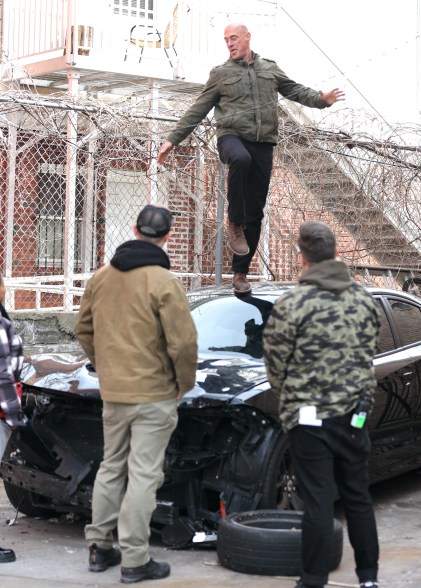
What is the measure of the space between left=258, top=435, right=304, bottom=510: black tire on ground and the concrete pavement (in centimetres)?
45

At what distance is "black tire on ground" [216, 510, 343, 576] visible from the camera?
5570 millimetres

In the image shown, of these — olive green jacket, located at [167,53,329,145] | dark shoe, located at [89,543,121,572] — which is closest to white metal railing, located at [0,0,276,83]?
olive green jacket, located at [167,53,329,145]

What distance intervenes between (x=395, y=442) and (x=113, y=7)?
801 centimetres

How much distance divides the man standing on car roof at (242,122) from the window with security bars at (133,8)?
574 cm

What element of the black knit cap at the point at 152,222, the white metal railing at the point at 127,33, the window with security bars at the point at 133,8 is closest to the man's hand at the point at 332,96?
the black knit cap at the point at 152,222

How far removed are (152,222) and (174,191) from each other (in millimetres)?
4681

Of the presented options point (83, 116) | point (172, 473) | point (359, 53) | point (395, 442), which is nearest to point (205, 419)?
point (172, 473)

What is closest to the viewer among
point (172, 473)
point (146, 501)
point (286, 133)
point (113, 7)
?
point (146, 501)

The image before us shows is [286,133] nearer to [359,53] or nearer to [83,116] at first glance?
[83,116]

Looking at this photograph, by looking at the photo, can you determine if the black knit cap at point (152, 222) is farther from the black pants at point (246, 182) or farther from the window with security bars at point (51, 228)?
the window with security bars at point (51, 228)

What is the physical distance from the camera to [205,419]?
6.03 m

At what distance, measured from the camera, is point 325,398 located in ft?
16.1

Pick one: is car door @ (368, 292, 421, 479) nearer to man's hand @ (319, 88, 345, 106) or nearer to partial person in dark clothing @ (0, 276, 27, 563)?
man's hand @ (319, 88, 345, 106)

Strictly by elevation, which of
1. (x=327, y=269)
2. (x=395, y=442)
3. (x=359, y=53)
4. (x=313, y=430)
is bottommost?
(x=395, y=442)
